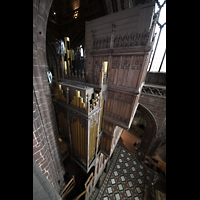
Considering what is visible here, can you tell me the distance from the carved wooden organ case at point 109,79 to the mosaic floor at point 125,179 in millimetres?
3103

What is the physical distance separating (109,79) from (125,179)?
5711mm

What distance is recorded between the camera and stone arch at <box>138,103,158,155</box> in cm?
453

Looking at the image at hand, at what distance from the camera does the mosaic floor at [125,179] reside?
3941mm

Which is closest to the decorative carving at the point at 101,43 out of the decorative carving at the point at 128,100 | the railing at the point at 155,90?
the decorative carving at the point at 128,100

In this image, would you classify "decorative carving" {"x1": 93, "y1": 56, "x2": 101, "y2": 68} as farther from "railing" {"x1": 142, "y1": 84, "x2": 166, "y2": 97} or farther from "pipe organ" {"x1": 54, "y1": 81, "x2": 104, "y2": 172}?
"railing" {"x1": 142, "y1": 84, "x2": 166, "y2": 97}

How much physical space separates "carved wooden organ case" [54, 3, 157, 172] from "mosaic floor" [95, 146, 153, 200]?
310cm

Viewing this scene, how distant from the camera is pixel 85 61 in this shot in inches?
116

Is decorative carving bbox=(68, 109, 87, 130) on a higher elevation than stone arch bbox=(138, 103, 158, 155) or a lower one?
higher

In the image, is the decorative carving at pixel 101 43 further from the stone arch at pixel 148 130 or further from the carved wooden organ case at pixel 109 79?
the stone arch at pixel 148 130

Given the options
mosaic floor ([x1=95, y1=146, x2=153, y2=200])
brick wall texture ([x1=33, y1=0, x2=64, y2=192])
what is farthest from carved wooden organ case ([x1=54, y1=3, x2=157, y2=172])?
mosaic floor ([x1=95, y1=146, x2=153, y2=200])

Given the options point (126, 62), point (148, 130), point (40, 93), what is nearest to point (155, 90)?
point (148, 130)
